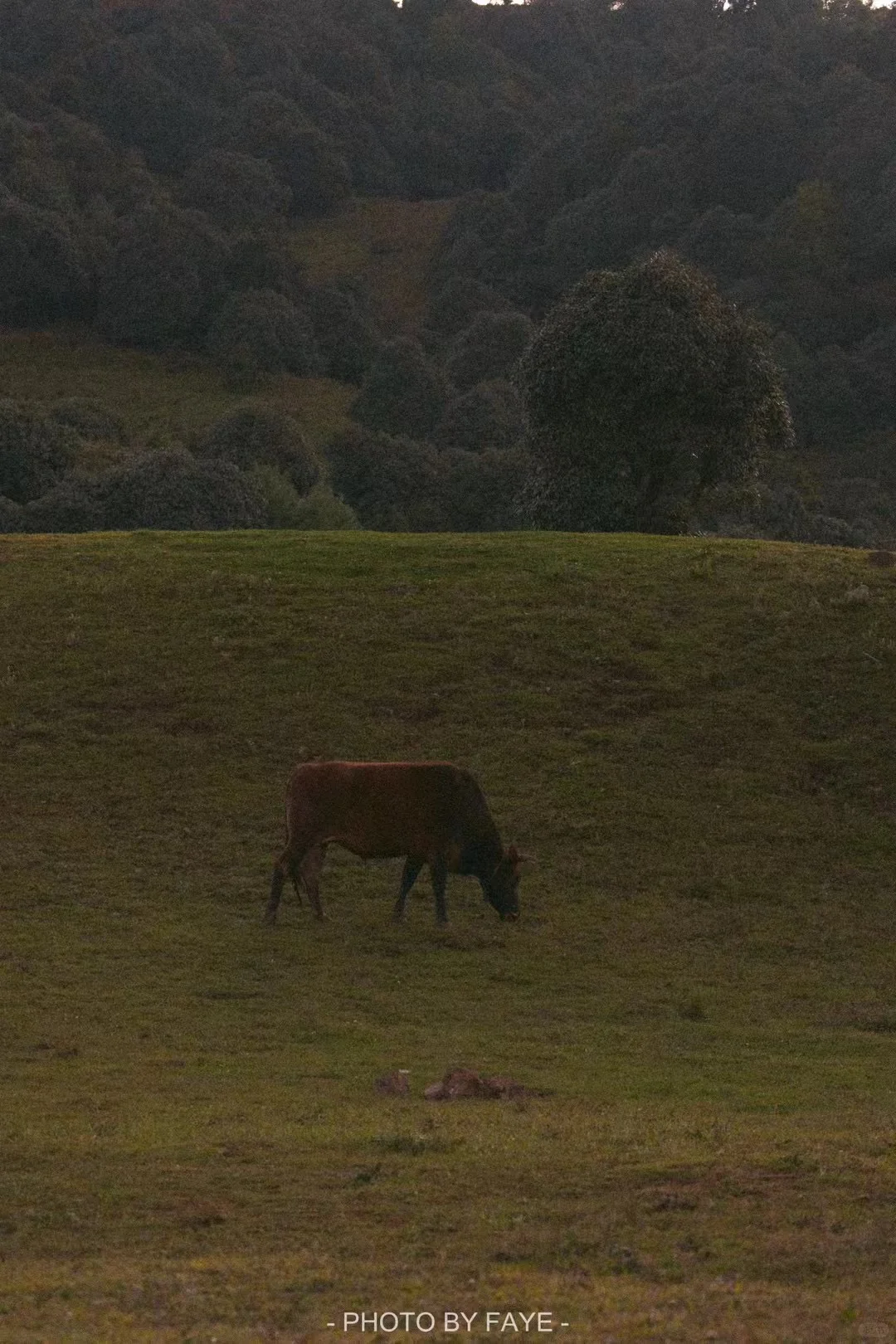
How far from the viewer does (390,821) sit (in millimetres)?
16750

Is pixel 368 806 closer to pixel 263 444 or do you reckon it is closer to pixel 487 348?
pixel 263 444

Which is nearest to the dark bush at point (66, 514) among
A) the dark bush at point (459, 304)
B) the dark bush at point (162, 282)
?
the dark bush at point (162, 282)

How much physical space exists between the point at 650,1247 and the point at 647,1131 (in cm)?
247

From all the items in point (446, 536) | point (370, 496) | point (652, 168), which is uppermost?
point (652, 168)

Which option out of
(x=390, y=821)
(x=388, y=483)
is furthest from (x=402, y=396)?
(x=390, y=821)

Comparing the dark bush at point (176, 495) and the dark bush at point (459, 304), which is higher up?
the dark bush at point (459, 304)

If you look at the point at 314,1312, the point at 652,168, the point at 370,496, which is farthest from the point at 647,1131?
the point at 652,168

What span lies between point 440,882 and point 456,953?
88 cm

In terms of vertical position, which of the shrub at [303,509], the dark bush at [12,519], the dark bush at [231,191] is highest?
the dark bush at [231,191]

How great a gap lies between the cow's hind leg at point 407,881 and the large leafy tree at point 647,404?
19.5 metres

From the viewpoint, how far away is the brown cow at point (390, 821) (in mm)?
16734

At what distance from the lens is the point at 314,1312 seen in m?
7.09

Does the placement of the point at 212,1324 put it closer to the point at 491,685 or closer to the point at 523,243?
the point at 491,685

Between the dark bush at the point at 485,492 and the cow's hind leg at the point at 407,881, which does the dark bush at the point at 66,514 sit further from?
the cow's hind leg at the point at 407,881
